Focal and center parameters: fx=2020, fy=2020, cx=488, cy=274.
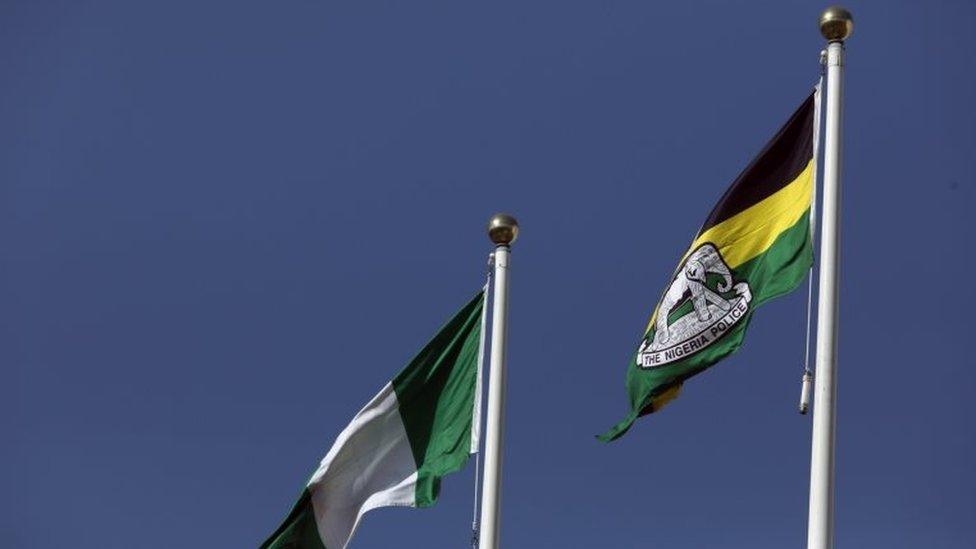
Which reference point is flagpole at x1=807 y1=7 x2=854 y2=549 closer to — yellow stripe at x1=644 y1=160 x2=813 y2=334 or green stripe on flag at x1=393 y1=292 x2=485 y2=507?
yellow stripe at x1=644 y1=160 x2=813 y2=334

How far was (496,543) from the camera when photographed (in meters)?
19.4

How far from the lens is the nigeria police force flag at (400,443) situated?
20.6m

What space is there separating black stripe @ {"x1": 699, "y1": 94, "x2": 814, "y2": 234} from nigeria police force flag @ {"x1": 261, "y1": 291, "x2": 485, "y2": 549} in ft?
11.0

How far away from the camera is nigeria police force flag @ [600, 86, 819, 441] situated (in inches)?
695

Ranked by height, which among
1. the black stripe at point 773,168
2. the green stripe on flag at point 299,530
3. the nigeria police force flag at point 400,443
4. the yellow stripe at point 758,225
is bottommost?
the green stripe on flag at point 299,530

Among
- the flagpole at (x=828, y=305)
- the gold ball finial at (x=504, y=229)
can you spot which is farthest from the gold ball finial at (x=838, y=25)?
the gold ball finial at (x=504, y=229)

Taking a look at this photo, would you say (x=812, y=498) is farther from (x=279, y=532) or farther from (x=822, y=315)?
(x=279, y=532)

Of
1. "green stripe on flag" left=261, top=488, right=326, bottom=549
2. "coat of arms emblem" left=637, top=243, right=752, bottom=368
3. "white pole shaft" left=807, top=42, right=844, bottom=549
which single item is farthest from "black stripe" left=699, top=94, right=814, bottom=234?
"green stripe on flag" left=261, top=488, right=326, bottom=549

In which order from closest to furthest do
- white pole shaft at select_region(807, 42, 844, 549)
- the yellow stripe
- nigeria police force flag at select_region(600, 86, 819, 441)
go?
1. white pole shaft at select_region(807, 42, 844, 549)
2. nigeria police force flag at select_region(600, 86, 819, 441)
3. the yellow stripe

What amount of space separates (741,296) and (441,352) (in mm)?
4229

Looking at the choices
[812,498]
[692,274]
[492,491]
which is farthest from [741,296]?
[492,491]

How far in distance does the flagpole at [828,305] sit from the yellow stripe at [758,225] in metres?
0.67

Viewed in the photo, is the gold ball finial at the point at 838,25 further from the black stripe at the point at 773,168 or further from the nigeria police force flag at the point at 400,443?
the nigeria police force flag at the point at 400,443

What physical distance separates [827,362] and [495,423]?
14.5ft
